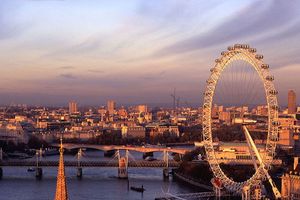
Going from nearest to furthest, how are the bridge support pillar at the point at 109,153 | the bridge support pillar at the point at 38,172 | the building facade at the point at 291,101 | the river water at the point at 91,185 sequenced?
the river water at the point at 91,185, the bridge support pillar at the point at 38,172, the bridge support pillar at the point at 109,153, the building facade at the point at 291,101

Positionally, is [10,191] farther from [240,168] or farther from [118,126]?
[118,126]

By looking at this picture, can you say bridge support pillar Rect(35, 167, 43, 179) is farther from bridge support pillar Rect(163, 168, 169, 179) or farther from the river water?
bridge support pillar Rect(163, 168, 169, 179)

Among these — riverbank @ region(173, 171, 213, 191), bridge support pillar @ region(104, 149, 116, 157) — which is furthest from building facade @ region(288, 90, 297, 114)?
riverbank @ region(173, 171, 213, 191)

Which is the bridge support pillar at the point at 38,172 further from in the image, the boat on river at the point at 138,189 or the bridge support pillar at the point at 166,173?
the boat on river at the point at 138,189

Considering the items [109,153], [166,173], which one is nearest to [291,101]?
[109,153]

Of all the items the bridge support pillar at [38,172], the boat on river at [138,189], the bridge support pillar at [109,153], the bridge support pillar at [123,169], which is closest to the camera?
the boat on river at [138,189]

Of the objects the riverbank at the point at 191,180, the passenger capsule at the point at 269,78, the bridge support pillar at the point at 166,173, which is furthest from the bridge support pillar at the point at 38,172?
the passenger capsule at the point at 269,78

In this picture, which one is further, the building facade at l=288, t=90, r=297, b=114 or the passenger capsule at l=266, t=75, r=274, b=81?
the building facade at l=288, t=90, r=297, b=114

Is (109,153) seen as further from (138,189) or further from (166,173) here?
(138,189)

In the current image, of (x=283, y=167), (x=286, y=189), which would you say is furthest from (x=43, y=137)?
(x=286, y=189)
